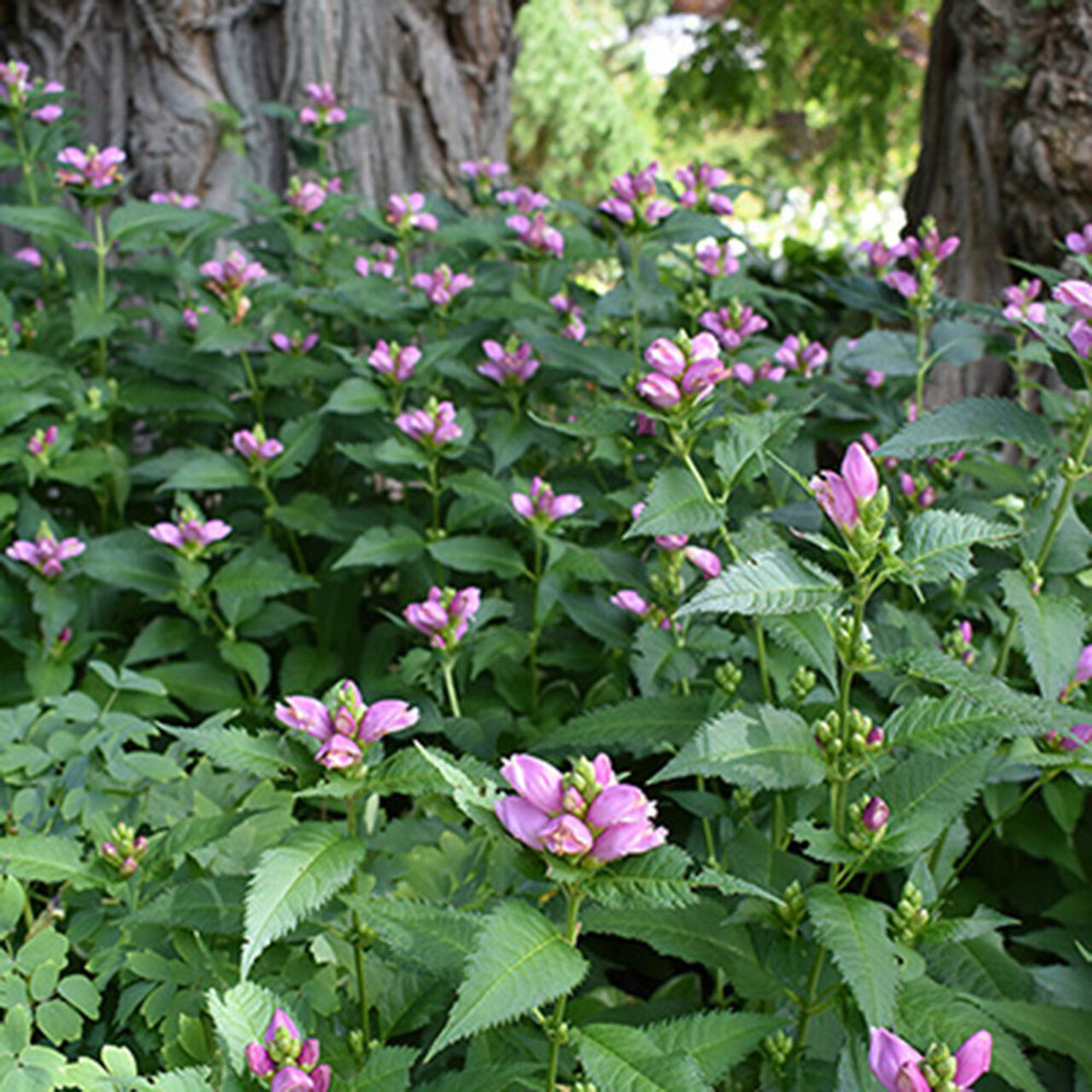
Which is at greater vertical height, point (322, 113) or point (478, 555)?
point (322, 113)

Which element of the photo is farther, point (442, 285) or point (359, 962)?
point (442, 285)

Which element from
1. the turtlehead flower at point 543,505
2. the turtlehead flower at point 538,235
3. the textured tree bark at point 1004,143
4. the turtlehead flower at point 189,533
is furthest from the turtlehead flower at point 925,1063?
the textured tree bark at point 1004,143

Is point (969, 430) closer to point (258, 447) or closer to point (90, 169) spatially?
point (258, 447)

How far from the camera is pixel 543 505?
6.50 ft

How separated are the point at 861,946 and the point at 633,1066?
9.6 inches

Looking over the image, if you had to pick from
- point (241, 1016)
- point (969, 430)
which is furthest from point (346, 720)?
point (969, 430)

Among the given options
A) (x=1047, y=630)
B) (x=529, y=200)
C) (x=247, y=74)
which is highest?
(x=247, y=74)

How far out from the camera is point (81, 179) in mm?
2477

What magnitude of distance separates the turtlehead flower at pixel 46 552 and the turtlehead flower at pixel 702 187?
1.45 m

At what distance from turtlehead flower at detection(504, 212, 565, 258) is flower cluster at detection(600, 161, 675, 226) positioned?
0.94 feet

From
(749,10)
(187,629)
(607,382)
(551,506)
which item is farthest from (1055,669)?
(749,10)

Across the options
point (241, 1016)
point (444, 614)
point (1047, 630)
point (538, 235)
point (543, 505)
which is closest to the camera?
point (241, 1016)

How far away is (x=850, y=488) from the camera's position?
1139mm

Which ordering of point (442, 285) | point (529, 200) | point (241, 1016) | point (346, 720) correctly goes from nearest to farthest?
point (241, 1016), point (346, 720), point (442, 285), point (529, 200)
